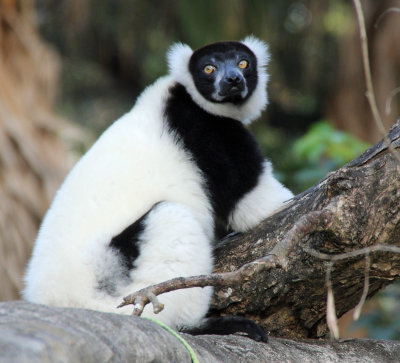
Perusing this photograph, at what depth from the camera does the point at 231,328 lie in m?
3.20

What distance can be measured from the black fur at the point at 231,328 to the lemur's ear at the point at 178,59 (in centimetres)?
194

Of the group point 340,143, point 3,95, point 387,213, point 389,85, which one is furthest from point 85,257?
point 389,85

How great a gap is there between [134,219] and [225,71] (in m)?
1.49

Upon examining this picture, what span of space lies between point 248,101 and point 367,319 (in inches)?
111

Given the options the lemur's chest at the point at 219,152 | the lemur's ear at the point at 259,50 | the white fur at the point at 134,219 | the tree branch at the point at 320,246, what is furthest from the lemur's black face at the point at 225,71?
the tree branch at the point at 320,246

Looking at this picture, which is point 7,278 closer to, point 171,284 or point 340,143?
point 340,143

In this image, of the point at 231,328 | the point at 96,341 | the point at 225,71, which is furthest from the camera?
the point at 225,71

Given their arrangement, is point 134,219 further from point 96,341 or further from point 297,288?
point 96,341

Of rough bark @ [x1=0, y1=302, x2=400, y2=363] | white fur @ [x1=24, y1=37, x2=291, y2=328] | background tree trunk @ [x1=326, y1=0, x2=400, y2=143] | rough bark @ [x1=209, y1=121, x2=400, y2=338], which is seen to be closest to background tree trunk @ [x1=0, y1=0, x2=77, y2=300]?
white fur @ [x1=24, y1=37, x2=291, y2=328]

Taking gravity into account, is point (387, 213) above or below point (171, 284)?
above

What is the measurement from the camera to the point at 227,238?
3.89 m

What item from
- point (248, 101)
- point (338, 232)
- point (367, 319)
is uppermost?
point (248, 101)

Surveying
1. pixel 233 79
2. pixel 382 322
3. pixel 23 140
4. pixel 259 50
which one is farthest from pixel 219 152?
pixel 23 140

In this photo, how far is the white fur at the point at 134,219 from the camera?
127 inches
